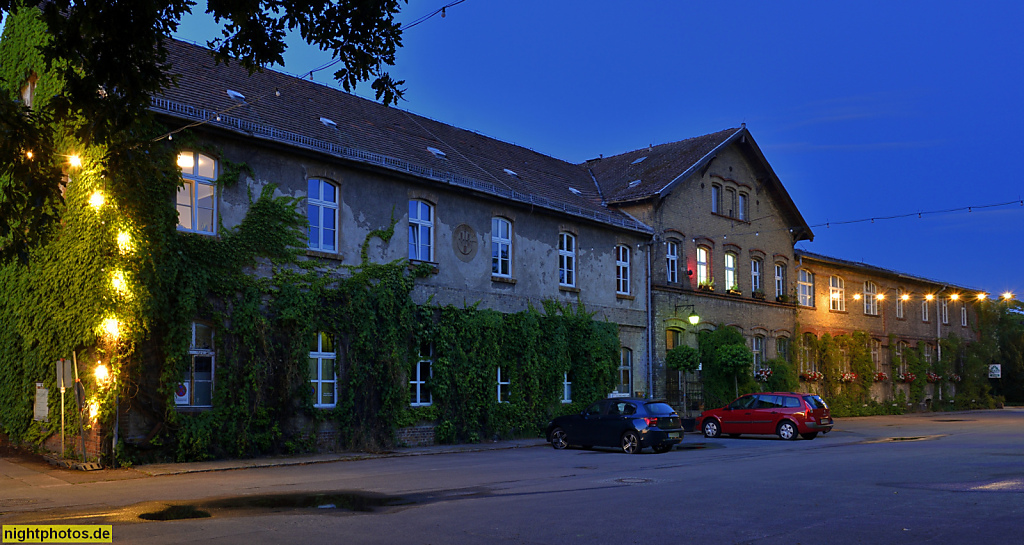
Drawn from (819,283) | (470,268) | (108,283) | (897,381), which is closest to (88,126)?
(108,283)

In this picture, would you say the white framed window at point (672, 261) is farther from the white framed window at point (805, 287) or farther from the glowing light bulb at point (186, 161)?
the glowing light bulb at point (186, 161)

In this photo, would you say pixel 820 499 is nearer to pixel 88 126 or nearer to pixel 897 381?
pixel 88 126

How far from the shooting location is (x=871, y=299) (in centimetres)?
4634

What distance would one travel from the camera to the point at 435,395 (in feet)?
74.2

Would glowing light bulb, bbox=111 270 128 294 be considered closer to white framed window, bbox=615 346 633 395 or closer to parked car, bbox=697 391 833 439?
white framed window, bbox=615 346 633 395

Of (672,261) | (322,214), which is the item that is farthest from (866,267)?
(322,214)

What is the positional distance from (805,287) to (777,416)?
16.9 m

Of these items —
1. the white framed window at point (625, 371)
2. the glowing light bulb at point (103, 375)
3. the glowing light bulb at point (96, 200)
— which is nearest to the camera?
the glowing light bulb at point (103, 375)

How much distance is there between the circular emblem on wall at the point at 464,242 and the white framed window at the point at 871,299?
2941cm

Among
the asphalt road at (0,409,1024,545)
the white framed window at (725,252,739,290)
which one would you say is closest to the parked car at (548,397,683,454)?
the asphalt road at (0,409,1024,545)

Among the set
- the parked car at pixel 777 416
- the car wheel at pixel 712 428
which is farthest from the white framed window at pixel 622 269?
the parked car at pixel 777 416

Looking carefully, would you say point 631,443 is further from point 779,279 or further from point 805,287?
point 805,287

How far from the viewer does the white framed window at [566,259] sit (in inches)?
1078

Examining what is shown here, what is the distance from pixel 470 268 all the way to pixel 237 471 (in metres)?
9.75
